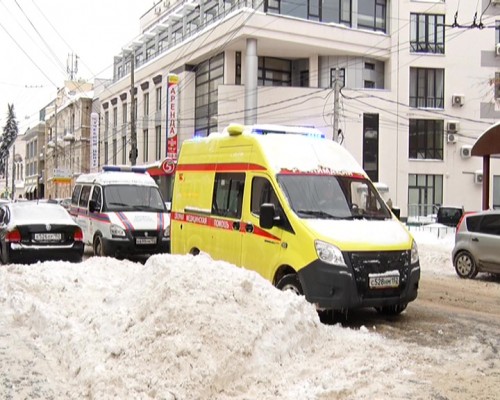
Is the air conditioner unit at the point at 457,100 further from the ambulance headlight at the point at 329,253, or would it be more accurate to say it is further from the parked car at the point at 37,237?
the ambulance headlight at the point at 329,253

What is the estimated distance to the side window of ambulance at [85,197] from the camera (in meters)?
16.5

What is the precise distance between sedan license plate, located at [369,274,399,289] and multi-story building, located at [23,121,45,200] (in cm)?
7427

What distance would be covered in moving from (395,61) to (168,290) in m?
34.4

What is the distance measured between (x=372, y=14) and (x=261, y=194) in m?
32.4

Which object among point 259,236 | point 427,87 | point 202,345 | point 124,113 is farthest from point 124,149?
point 202,345

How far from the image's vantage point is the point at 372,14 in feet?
125

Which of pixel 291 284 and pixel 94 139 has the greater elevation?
pixel 94 139

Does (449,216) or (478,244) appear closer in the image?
(478,244)

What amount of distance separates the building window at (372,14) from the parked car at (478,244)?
87.6 feet

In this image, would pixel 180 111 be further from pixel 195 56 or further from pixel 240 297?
pixel 240 297

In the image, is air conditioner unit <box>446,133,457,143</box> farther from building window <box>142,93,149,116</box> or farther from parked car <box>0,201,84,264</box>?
parked car <box>0,201,84,264</box>

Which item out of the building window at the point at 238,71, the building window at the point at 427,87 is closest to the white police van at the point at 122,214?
the building window at the point at 238,71

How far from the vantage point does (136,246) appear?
14461 mm

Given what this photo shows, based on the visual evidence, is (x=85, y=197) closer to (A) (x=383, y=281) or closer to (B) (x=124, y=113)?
(A) (x=383, y=281)
